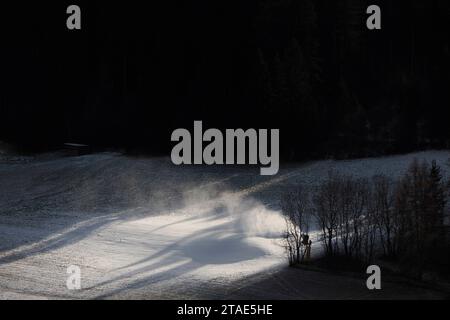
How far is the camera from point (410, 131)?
159 feet

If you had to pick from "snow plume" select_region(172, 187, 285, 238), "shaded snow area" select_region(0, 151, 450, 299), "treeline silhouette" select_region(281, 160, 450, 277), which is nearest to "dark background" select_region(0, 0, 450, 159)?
"shaded snow area" select_region(0, 151, 450, 299)

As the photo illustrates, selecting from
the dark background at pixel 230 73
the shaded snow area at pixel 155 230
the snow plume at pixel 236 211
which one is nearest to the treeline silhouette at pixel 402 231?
the shaded snow area at pixel 155 230

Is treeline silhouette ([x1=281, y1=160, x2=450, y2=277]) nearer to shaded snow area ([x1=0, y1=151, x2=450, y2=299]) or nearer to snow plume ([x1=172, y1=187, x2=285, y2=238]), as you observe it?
shaded snow area ([x1=0, y1=151, x2=450, y2=299])

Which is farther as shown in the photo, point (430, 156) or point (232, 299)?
point (430, 156)

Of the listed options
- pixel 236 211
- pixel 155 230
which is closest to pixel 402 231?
pixel 236 211

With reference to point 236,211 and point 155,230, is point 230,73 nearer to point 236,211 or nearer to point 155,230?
point 236,211

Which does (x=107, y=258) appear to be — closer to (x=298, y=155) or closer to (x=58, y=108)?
(x=298, y=155)

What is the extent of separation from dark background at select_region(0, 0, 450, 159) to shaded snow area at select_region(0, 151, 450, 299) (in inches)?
208

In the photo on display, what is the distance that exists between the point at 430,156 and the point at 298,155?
10331 millimetres

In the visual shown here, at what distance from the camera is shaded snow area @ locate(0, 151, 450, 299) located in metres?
22.0

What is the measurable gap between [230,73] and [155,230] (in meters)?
24.3

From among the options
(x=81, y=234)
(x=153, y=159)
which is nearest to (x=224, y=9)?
(x=153, y=159)

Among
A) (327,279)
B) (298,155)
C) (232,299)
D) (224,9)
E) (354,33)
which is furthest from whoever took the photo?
(224,9)

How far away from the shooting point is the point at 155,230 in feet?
106
